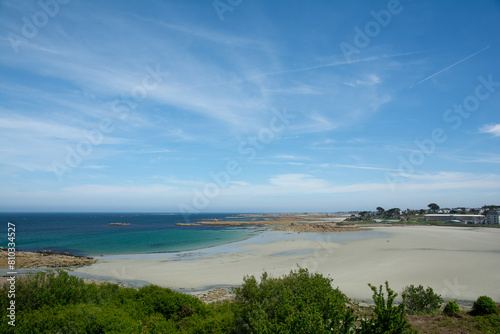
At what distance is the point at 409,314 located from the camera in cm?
1405

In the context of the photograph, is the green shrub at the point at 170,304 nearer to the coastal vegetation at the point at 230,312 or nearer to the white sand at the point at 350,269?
the coastal vegetation at the point at 230,312

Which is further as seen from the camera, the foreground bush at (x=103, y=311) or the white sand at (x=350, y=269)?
the white sand at (x=350, y=269)

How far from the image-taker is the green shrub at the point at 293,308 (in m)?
7.35

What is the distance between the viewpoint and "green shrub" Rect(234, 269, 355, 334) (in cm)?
735

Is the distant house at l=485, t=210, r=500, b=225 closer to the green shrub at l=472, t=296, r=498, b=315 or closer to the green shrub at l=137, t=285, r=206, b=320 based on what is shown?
the green shrub at l=472, t=296, r=498, b=315

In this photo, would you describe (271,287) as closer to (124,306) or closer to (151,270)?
(124,306)

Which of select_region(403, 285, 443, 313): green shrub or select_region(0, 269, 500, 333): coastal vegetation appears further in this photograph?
select_region(403, 285, 443, 313): green shrub

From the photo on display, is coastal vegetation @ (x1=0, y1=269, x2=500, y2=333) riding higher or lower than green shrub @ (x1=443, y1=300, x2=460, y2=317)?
higher

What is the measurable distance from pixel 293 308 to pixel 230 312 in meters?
3.71

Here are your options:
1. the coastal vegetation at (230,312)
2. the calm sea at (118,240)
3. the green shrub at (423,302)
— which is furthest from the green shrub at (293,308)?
the calm sea at (118,240)

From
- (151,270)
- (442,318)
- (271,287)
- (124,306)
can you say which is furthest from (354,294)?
(151,270)

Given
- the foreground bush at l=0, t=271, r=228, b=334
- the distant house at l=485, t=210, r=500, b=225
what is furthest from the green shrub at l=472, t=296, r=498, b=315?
the distant house at l=485, t=210, r=500, b=225

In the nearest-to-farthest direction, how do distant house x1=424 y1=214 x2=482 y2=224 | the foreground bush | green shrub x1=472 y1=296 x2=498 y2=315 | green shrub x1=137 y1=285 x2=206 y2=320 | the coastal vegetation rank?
the coastal vegetation → the foreground bush → green shrub x1=137 y1=285 x2=206 y2=320 → green shrub x1=472 y1=296 x2=498 y2=315 → distant house x1=424 y1=214 x2=482 y2=224

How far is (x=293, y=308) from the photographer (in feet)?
27.9
